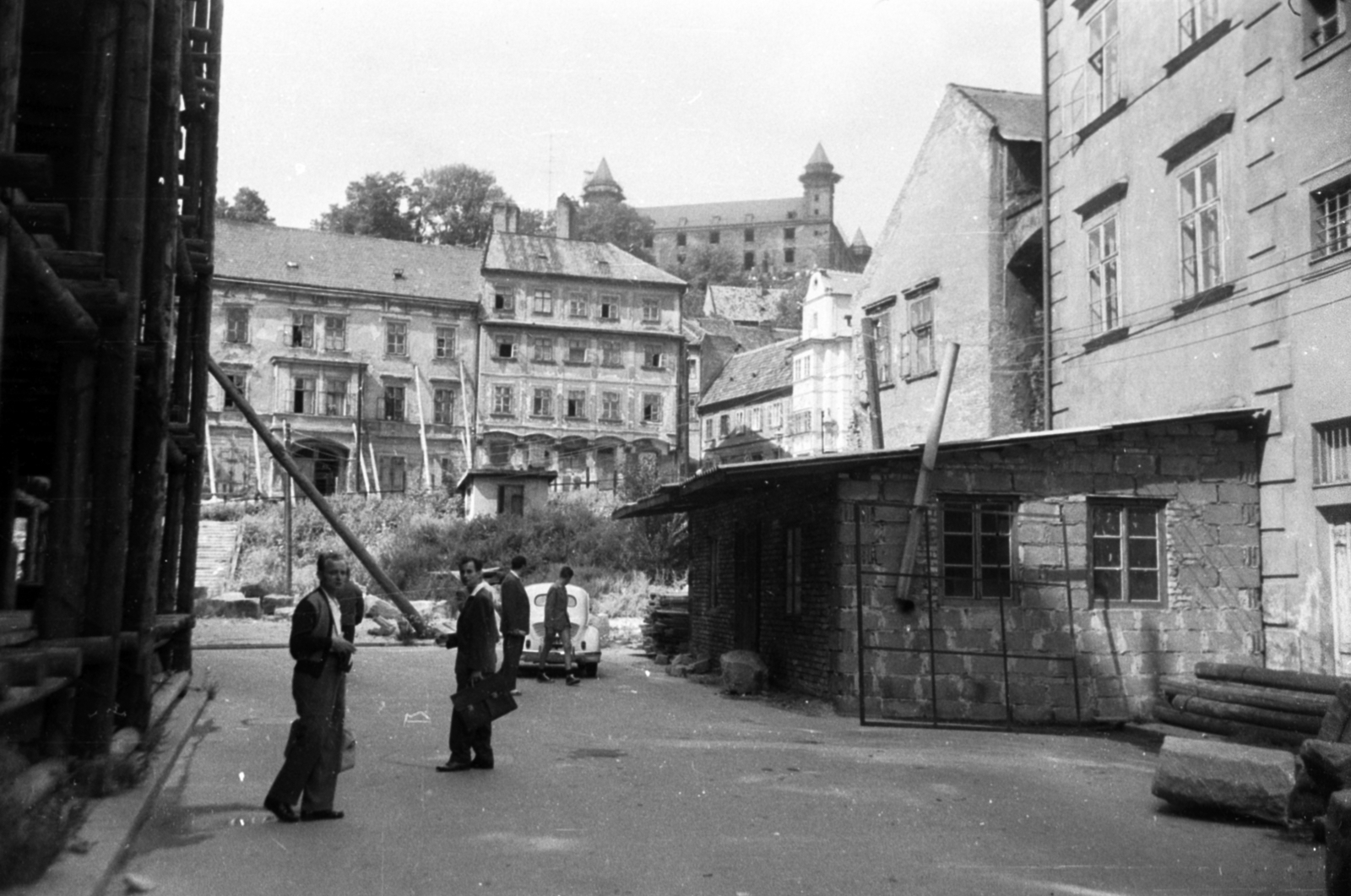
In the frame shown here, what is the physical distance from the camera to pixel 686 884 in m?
6.74

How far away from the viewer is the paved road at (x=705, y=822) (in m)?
6.88

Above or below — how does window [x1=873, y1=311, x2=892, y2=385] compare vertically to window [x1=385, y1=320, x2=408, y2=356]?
below

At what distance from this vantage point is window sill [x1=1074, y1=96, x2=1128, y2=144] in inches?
741

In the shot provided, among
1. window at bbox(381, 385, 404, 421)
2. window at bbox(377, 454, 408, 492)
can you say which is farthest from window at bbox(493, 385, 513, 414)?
window at bbox(377, 454, 408, 492)

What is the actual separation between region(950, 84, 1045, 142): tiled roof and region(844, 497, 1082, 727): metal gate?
434 inches

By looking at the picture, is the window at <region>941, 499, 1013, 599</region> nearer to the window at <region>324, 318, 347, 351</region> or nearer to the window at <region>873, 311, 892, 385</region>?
the window at <region>873, 311, 892, 385</region>

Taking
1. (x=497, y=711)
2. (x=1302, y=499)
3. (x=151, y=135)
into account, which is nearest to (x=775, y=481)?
(x=1302, y=499)

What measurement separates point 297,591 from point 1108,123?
2702 cm

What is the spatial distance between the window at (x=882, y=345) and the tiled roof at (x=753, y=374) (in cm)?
3487

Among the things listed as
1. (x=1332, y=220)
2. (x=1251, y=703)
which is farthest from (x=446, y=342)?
(x=1251, y=703)

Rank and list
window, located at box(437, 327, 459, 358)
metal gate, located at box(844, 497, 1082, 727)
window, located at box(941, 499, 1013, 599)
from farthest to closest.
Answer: window, located at box(437, 327, 459, 358)
window, located at box(941, 499, 1013, 599)
metal gate, located at box(844, 497, 1082, 727)

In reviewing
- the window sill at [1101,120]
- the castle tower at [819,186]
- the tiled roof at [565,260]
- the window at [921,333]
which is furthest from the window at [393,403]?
the castle tower at [819,186]

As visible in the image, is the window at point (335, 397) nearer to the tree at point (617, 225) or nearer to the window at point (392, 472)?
the window at point (392, 472)

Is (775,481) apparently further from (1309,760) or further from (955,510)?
(1309,760)
